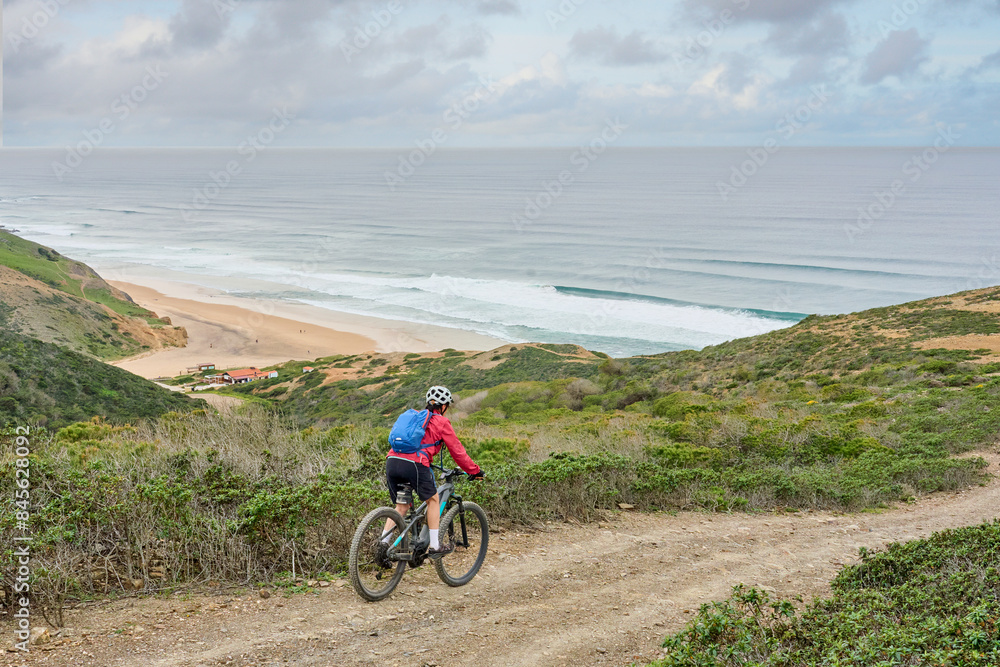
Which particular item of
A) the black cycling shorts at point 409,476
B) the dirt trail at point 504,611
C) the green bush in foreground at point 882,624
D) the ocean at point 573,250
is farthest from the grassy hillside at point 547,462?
the ocean at point 573,250

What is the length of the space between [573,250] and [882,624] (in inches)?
2703

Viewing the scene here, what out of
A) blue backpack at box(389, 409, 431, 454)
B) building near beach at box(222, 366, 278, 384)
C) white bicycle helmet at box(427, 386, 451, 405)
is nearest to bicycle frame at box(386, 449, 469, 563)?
blue backpack at box(389, 409, 431, 454)

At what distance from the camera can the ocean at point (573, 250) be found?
50625 mm

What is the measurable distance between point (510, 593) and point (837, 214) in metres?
98.8

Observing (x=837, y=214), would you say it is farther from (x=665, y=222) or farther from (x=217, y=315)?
(x=217, y=315)

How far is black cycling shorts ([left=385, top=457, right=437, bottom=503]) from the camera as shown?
5.57 m

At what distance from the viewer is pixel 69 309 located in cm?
4284

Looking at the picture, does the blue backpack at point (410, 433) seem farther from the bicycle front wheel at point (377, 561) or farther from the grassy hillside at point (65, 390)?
the grassy hillside at point (65, 390)

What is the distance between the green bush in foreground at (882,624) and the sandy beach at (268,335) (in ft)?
127

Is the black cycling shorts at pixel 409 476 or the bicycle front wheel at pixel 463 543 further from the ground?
the black cycling shorts at pixel 409 476

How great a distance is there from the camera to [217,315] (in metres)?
52.4

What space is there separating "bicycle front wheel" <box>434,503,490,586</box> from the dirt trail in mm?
119

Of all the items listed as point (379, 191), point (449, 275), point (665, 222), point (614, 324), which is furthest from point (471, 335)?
point (379, 191)

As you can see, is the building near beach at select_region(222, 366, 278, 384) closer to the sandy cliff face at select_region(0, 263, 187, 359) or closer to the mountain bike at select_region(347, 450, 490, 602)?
the sandy cliff face at select_region(0, 263, 187, 359)
